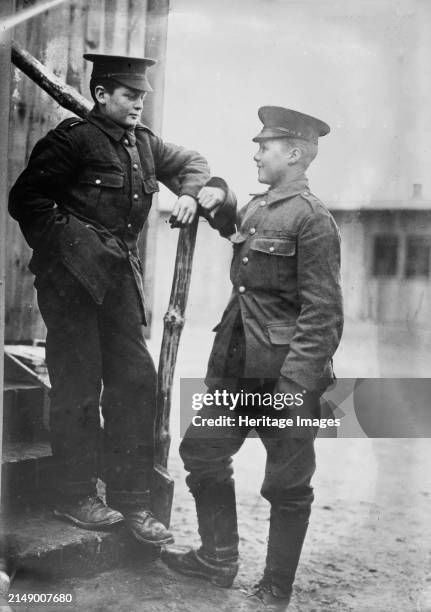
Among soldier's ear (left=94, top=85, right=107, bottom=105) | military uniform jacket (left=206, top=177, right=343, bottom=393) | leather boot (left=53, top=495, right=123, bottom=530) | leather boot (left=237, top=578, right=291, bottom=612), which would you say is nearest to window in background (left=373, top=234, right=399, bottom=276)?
military uniform jacket (left=206, top=177, right=343, bottom=393)

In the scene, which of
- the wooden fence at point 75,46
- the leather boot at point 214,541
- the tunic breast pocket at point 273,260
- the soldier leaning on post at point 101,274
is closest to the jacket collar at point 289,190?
the tunic breast pocket at point 273,260

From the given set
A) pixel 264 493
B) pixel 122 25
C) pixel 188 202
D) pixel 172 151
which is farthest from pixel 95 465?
pixel 122 25

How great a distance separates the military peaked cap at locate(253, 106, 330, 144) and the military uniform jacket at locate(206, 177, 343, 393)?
21 cm

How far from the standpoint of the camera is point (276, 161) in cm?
325

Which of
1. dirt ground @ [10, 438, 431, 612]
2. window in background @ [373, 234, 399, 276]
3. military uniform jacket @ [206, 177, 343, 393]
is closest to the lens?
military uniform jacket @ [206, 177, 343, 393]

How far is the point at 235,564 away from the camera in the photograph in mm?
3307

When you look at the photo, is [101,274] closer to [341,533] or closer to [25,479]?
[25,479]

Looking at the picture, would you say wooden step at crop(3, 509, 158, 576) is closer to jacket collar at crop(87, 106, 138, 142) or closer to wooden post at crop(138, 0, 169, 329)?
wooden post at crop(138, 0, 169, 329)

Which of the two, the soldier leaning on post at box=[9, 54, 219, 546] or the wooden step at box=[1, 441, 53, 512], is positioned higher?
the soldier leaning on post at box=[9, 54, 219, 546]

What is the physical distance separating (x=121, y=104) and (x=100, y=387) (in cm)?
Result: 128

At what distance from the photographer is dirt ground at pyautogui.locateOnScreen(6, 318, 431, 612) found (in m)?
3.23

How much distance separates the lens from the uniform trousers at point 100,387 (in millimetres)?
3227

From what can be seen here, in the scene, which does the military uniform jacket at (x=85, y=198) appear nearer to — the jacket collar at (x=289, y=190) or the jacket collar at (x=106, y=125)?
the jacket collar at (x=106, y=125)

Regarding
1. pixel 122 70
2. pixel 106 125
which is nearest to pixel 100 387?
pixel 106 125
